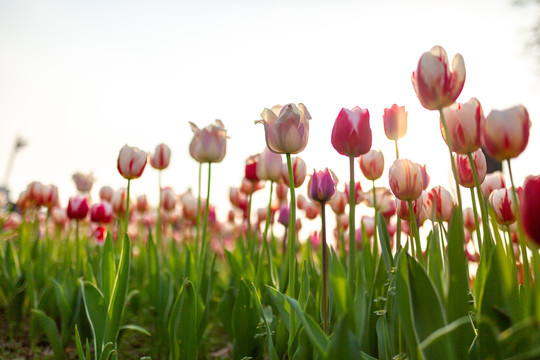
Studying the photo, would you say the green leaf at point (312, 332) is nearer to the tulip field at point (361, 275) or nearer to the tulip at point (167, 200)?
the tulip field at point (361, 275)

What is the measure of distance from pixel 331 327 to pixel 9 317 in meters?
2.03

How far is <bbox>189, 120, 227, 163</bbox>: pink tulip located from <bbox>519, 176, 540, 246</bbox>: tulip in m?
1.27

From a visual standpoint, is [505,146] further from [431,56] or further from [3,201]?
[3,201]

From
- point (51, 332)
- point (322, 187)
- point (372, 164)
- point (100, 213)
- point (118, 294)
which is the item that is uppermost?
point (372, 164)

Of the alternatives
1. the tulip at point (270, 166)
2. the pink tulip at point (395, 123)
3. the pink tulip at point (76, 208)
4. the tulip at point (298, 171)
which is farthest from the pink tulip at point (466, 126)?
the pink tulip at point (76, 208)

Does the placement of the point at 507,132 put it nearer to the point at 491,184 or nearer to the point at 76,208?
the point at 491,184

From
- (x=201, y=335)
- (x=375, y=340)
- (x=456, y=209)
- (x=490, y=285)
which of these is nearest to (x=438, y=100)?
(x=456, y=209)

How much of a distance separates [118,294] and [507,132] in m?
1.38

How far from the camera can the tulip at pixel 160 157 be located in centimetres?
252

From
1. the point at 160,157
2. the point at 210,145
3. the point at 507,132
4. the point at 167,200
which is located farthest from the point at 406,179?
the point at 167,200

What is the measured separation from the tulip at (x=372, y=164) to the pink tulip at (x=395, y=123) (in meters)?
0.18

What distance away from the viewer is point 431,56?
41.5 inches

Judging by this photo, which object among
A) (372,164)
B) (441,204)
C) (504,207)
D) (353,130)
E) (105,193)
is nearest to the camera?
(353,130)

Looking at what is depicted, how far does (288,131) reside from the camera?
4.32 ft
